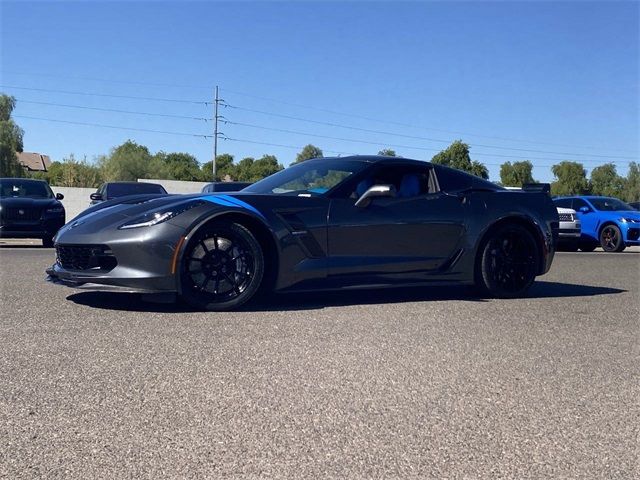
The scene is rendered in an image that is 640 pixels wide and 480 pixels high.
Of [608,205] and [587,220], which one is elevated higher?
[608,205]

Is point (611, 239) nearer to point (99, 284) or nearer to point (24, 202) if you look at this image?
point (24, 202)

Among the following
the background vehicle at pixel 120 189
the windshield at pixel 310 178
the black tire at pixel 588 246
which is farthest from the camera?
the black tire at pixel 588 246

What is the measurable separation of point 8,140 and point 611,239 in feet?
208

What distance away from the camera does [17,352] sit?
380 centimetres

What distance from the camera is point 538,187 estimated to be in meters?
7.25

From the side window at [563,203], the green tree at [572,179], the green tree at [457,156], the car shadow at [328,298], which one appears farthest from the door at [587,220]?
the green tree at [572,179]

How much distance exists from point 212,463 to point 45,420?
0.79m

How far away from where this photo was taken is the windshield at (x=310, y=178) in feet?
19.5

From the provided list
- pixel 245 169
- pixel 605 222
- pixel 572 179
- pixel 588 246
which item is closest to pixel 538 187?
pixel 605 222

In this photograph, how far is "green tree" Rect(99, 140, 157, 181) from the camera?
84.7m

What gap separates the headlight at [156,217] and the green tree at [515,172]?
272ft

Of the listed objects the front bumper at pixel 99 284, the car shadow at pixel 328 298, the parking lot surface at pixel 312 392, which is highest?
the front bumper at pixel 99 284

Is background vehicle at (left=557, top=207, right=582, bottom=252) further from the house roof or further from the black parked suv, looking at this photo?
the house roof

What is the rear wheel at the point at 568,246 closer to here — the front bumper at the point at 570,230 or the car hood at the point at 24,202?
the front bumper at the point at 570,230
